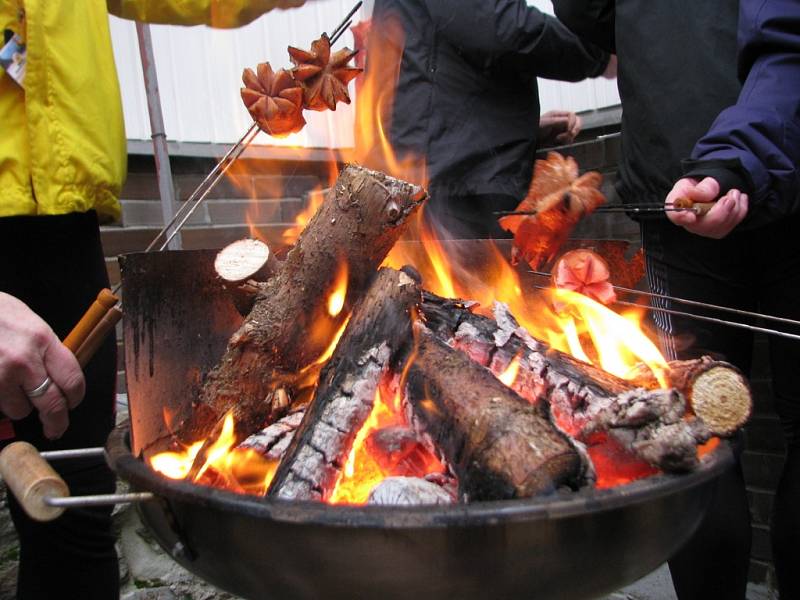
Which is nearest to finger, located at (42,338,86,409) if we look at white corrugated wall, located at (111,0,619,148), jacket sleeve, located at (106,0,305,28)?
jacket sleeve, located at (106,0,305,28)

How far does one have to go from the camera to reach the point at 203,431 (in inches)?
66.7

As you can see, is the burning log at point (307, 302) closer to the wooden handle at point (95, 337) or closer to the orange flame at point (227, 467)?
the orange flame at point (227, 467)

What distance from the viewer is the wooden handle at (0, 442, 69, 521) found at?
1.01m

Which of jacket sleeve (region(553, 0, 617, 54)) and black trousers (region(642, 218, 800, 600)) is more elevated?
jacket sleeve (region(553, 0, 617, 54))

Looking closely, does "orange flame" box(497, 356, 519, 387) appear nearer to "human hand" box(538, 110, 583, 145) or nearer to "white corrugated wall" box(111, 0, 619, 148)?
"human hand" box(538, 110, 583, 145)

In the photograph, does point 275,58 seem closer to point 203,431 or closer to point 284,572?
point 203,431

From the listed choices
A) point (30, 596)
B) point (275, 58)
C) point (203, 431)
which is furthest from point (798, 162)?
point (275, 58)

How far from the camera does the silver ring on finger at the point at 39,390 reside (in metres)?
1.27

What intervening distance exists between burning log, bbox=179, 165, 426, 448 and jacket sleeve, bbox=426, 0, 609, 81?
1471 millimetres

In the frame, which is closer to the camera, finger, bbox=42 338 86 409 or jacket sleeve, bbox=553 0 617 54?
finger, bbox=42 338 86 409

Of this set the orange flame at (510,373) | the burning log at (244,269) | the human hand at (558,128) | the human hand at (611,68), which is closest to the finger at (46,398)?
the burning log at (244,269)

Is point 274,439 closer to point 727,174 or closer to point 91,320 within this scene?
point 91,320

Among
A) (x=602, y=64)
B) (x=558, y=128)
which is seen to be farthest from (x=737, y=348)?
(x=602, y=64)

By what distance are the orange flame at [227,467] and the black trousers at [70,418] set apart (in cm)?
40
